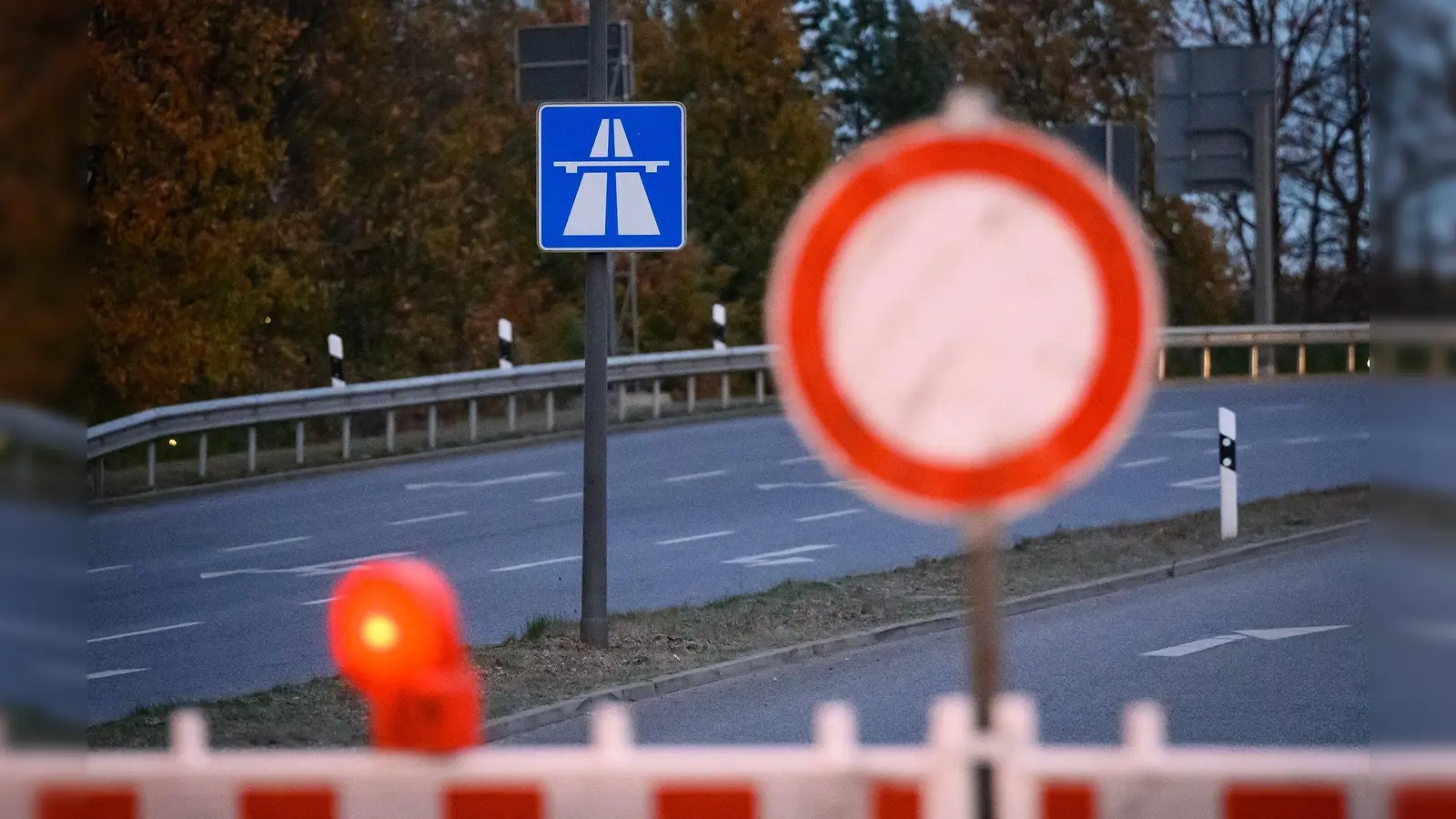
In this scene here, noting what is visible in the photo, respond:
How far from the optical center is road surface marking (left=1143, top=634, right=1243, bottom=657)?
1283cm

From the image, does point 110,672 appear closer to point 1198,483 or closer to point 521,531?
point 521,531

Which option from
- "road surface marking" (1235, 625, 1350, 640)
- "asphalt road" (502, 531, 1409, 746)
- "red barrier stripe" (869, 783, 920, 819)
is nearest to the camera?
"red barrier stripe" (869, 783, 920, 819)

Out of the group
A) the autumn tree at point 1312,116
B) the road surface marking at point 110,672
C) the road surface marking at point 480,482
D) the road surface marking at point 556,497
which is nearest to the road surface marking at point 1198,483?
the road surface marking at point 556,497

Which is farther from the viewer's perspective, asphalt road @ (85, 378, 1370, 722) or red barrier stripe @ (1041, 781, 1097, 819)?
asphalt road @ (85, 378, 1370, 722)

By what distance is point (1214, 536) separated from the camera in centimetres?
1852

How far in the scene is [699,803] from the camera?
355 centimetres

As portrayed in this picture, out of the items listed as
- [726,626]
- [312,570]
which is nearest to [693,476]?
[312,570]

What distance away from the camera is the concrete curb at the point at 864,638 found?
1115 centimetres

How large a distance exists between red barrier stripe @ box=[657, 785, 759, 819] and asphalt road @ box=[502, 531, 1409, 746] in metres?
6.67

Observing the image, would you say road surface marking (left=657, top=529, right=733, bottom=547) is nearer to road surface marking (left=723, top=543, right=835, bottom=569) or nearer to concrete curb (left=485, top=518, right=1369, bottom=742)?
road surface marking (left=723, top=543, right=835, bottom=569)

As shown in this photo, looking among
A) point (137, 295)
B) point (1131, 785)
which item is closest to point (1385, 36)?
point (1131, 785)

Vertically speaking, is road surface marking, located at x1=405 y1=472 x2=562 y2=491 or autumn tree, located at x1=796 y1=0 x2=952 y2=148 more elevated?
autumn tree, located at x1=796 y1=0 x2=952 y2=148

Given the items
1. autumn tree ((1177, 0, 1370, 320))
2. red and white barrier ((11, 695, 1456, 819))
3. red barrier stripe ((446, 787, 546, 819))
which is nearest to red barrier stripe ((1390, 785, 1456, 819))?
red and white barrier ((11, 695, 1456, 819))

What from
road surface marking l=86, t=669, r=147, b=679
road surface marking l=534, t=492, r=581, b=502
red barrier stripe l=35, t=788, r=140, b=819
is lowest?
road surface marking l=86, t=669, r=147, b=679
